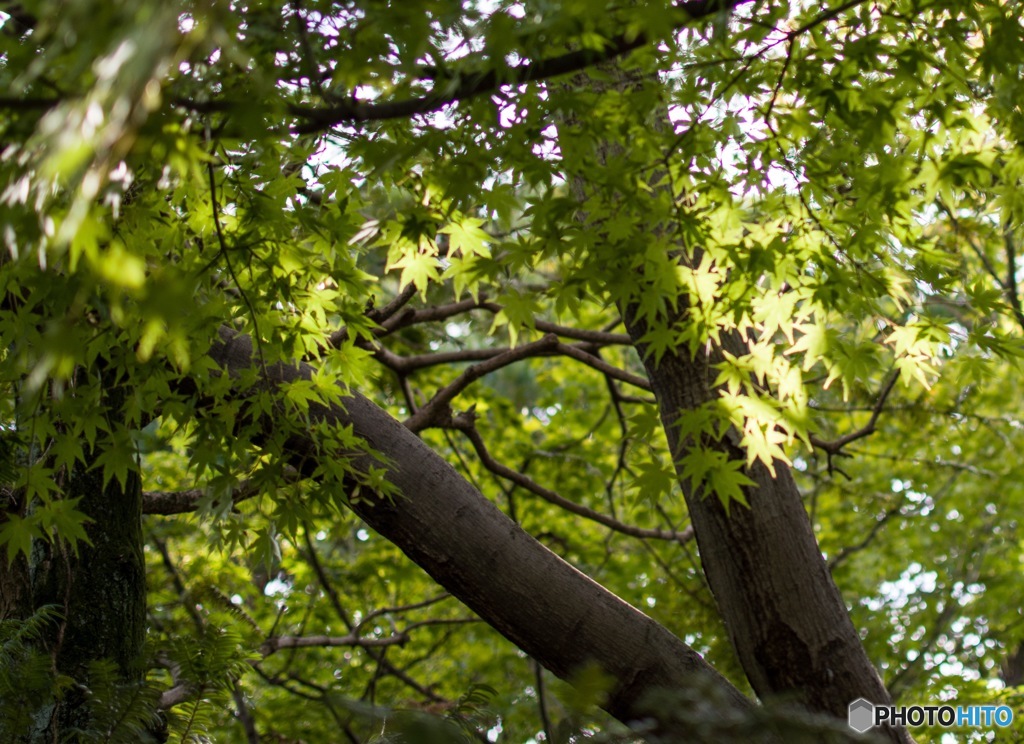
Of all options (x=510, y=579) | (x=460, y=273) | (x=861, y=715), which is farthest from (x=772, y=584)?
(x=460, y=273)

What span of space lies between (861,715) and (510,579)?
114cm

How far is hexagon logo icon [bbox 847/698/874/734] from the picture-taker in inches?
114

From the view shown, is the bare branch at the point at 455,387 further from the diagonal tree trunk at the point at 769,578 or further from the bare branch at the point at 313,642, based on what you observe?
the bare branch at the point at 313,642

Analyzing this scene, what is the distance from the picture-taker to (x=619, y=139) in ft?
7.87

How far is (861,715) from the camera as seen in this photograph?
9.61ft

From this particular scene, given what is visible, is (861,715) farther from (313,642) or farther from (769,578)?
(313,642)

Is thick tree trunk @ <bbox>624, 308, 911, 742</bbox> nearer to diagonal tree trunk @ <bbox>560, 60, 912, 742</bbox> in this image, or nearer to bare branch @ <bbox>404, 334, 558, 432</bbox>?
diagonal tree trunk @ <bbox>560, 60, 912, 742</bbox>

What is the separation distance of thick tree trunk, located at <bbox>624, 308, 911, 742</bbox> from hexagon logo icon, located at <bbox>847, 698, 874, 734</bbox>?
0.08 ft

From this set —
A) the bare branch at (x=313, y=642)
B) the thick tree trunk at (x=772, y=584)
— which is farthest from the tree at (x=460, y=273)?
the bare branch at (x=313, y=642)

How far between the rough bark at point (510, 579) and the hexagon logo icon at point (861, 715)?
0.35 meters

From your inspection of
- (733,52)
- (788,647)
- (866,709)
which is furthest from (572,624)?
(733,52)

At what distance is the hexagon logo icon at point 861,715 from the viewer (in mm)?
2900

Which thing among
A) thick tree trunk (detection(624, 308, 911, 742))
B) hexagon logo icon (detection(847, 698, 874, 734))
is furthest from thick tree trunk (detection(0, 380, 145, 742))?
hexagon logo icon (detection(847, 698, 874, 734))

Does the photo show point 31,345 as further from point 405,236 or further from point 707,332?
point 707,332
